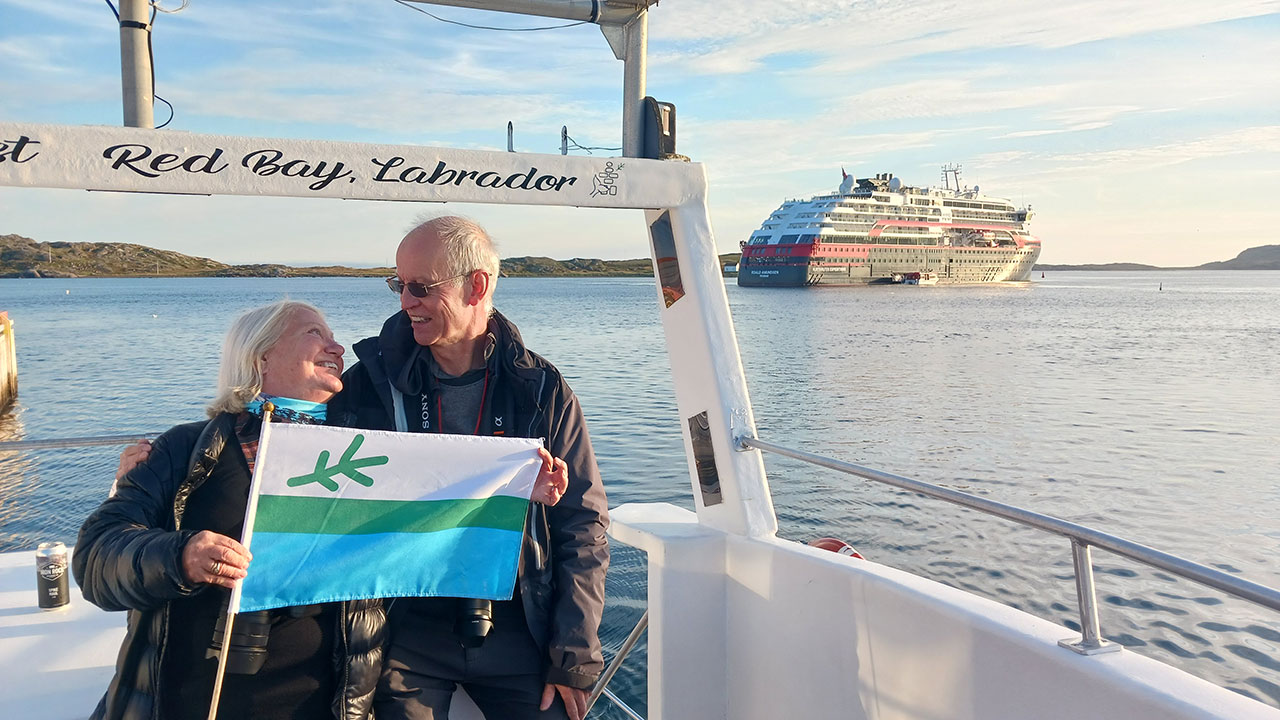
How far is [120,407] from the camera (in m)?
22.8

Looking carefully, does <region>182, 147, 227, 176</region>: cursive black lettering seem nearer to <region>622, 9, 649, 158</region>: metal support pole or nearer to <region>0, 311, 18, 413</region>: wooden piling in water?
<region>622, 9, 649, 158</region>: metal support pole

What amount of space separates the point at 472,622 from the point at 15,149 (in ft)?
5.80

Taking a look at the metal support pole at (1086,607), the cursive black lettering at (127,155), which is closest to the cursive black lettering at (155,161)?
the cursive black lettering at (127,155)

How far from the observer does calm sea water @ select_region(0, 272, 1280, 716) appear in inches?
418

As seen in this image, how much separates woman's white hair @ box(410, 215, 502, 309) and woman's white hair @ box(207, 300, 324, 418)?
47 cm

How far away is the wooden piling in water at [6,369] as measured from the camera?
24.2 m

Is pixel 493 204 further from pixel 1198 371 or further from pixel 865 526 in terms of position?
pixel 1198 371

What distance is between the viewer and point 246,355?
225cm

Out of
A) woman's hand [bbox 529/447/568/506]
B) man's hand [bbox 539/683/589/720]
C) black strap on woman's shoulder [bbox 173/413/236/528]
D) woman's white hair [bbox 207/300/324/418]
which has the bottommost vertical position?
man's hand [bbox 539/683/589/720]

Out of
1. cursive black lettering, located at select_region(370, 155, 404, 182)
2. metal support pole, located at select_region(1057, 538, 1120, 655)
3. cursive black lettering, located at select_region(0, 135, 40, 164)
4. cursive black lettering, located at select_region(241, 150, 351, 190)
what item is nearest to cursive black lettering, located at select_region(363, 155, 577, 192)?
cursive black lettering, located at select_region(370, 155, 404, 182)

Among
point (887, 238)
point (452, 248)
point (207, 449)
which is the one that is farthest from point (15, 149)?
point (887, 238)

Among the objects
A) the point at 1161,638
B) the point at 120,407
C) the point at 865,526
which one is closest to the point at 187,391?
the point at 120,407

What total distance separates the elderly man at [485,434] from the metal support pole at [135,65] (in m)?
0.89

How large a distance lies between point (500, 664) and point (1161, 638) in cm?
943
